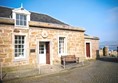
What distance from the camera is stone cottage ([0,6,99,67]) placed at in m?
11.0

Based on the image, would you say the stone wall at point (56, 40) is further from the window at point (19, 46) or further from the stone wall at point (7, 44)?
the stone wall at point (7, 44)

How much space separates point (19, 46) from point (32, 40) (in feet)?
4.19

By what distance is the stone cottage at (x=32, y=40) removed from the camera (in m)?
11.0

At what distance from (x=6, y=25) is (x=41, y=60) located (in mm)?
4989


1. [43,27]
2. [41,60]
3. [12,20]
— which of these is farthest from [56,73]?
[12,20]

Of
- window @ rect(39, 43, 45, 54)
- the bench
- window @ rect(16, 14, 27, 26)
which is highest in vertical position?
window @ rect(16, 14, 27, 26)

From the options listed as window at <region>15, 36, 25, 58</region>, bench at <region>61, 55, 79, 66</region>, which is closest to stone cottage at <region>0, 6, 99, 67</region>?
window at <region>15, 36, 25, 58</region>

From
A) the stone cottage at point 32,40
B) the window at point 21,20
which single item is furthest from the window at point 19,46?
the window at point 21,20

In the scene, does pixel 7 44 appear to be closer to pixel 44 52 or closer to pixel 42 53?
pixel 42 53

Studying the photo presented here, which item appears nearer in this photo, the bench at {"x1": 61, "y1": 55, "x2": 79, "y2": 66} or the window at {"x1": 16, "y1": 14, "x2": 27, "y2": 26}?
the window at {"x1": 16, "y1": 14, "x2": 27, "y2": 26}

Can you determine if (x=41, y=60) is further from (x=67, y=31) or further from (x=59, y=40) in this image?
(x=67, y=31)

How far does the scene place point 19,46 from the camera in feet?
39.3

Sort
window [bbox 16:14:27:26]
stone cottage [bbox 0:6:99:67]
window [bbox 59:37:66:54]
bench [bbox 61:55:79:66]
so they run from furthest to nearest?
window [bbox 59:37:66:54] < bench [bbox 61:55:79:66] < window [bbox 16:14:27:26] < stone cottage [bbox 0:6:99:67]

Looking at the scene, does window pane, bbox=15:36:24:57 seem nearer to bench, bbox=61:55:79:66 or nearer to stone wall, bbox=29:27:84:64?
stone wall, bbox=29:27:84:64
